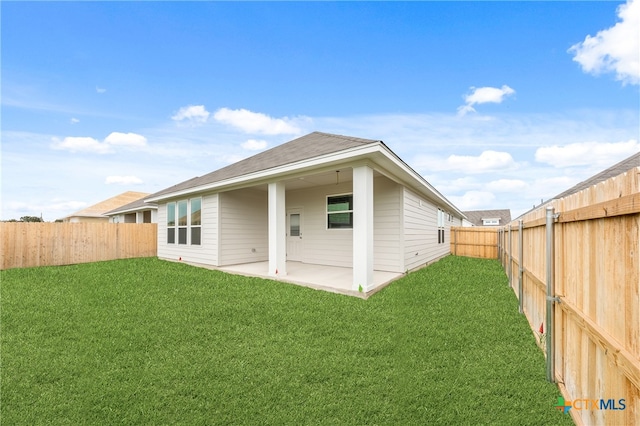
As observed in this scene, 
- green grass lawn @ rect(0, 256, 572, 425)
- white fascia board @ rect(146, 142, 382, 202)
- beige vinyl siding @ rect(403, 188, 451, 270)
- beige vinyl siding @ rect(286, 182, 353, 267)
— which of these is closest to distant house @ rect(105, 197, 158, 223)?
white fascia board @ rect(146, 142, 382, 202)

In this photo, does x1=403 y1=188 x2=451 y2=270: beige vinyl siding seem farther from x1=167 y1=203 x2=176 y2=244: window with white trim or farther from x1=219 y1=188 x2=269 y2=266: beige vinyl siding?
x1=167 y1=203 x2=176 y2=244: window with white trim

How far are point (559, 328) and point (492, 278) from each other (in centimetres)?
637

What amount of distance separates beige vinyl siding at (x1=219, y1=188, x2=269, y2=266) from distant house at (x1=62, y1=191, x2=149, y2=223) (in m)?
21.4

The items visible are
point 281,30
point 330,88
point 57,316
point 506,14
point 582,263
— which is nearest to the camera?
point 582,263

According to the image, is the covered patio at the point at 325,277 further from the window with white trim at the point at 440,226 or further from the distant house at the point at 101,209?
the distant house at the point at 101,209

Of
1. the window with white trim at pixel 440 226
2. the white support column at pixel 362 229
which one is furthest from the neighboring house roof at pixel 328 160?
the window with white trim at pixel 440 226

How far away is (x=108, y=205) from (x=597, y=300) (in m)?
37.0

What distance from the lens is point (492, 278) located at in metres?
8.52

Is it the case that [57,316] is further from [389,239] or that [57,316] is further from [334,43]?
[334,43]

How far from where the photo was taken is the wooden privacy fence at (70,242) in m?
10.7

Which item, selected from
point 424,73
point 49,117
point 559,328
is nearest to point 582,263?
point 559,328

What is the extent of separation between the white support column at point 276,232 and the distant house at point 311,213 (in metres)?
0.03

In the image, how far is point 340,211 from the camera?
10008 mm

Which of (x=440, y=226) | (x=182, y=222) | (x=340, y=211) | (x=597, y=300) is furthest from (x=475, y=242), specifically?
(x=597, y=300)
